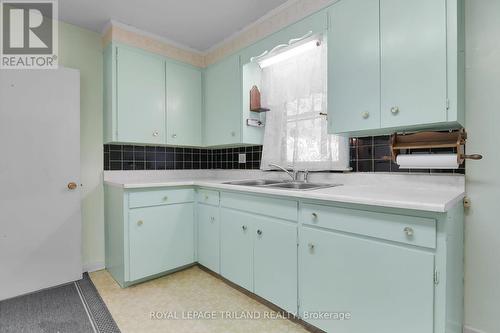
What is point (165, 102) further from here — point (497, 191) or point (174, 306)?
point (497, 191)

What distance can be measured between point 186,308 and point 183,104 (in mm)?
2010

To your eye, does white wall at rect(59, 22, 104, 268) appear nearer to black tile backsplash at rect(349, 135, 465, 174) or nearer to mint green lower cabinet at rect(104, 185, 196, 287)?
mint green lower cabinet at rect(104, 185, 196, 287)

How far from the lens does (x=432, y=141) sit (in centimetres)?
151

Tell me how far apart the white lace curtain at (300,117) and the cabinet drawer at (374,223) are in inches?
26.7

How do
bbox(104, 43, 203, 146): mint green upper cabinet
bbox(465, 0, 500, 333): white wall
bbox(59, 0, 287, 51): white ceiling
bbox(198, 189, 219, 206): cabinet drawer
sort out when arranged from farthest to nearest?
1. bbox(104, 43, 203, 146): mint green upper cabinet
2. bbox(198, 189, 219, 206): cabinet drawer
3. bbox(59, 0, 287, 51): white ceiling
4. bbox(465, 0, 500, 333): white wall

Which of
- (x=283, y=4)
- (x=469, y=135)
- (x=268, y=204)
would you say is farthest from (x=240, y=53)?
(x=469, y=135)

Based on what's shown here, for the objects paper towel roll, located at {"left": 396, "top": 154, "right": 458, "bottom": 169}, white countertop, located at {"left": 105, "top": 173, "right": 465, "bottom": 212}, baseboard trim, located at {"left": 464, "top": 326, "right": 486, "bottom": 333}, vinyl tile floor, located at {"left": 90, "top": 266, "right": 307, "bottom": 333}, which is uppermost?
paper towel roll, located at {"left": 396, "top": 154, "right": 458, "bottom": 169}

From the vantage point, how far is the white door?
2041 millimetres

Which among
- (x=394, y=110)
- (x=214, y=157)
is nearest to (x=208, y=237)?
(x=214, y=157)

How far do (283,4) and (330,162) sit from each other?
1.36 m

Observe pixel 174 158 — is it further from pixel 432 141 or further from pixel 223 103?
pixel 432 141

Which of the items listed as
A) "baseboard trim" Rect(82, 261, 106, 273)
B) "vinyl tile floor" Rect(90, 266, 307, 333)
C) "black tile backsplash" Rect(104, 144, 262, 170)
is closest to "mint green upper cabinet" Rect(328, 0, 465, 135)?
"black tile backsplash" Rect(104, 144, 262, 170)

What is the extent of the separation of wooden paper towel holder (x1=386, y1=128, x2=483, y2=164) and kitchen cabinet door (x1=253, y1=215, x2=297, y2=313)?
2.73 ft

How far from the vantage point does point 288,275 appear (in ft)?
5.46
